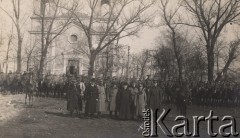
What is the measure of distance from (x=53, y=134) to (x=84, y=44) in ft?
46.9

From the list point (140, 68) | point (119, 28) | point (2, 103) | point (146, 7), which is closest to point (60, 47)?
point (119, 28)

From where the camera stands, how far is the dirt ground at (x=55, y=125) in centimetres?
923

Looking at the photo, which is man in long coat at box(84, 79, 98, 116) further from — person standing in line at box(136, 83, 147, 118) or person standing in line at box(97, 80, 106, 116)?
person standing in line at box(136, 83, 147, 118)

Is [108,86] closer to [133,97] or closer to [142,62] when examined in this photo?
[133,97]

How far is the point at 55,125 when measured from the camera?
1050 cm

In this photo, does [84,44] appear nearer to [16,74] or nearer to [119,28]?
[119,28]

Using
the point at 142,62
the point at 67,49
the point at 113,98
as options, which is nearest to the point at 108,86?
the point at 113,98

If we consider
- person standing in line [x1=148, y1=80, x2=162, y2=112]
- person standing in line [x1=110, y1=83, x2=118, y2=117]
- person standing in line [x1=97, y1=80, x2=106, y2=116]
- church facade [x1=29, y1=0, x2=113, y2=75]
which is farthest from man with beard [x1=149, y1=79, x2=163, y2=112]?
church facade [x1=29, y1=0, x2=113, y2=75]

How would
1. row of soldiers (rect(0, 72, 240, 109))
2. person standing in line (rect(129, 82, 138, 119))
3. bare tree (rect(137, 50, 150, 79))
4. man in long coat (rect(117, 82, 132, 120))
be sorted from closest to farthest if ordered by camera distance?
1. man in long coat (rect(117, 82, 132, 120))
2. person standing in line (rect(129, 82, 138, 119))
3. row of soldiers (rect(0, 72, 240, 109))
4. bare tree (rect(137, 50, 150, 79))

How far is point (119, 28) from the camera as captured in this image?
22.0 meters

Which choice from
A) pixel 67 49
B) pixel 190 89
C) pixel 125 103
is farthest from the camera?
pixel 67 49

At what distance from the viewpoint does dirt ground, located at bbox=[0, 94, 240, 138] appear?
9.23 m

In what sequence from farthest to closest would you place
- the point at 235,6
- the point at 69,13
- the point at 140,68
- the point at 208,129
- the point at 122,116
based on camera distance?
the point at 140,68 < the point at 69,13 < the point at 235,6 < the point at 122,116 < the point at 208,129

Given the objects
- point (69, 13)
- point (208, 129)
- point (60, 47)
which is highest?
point (69, 13)
